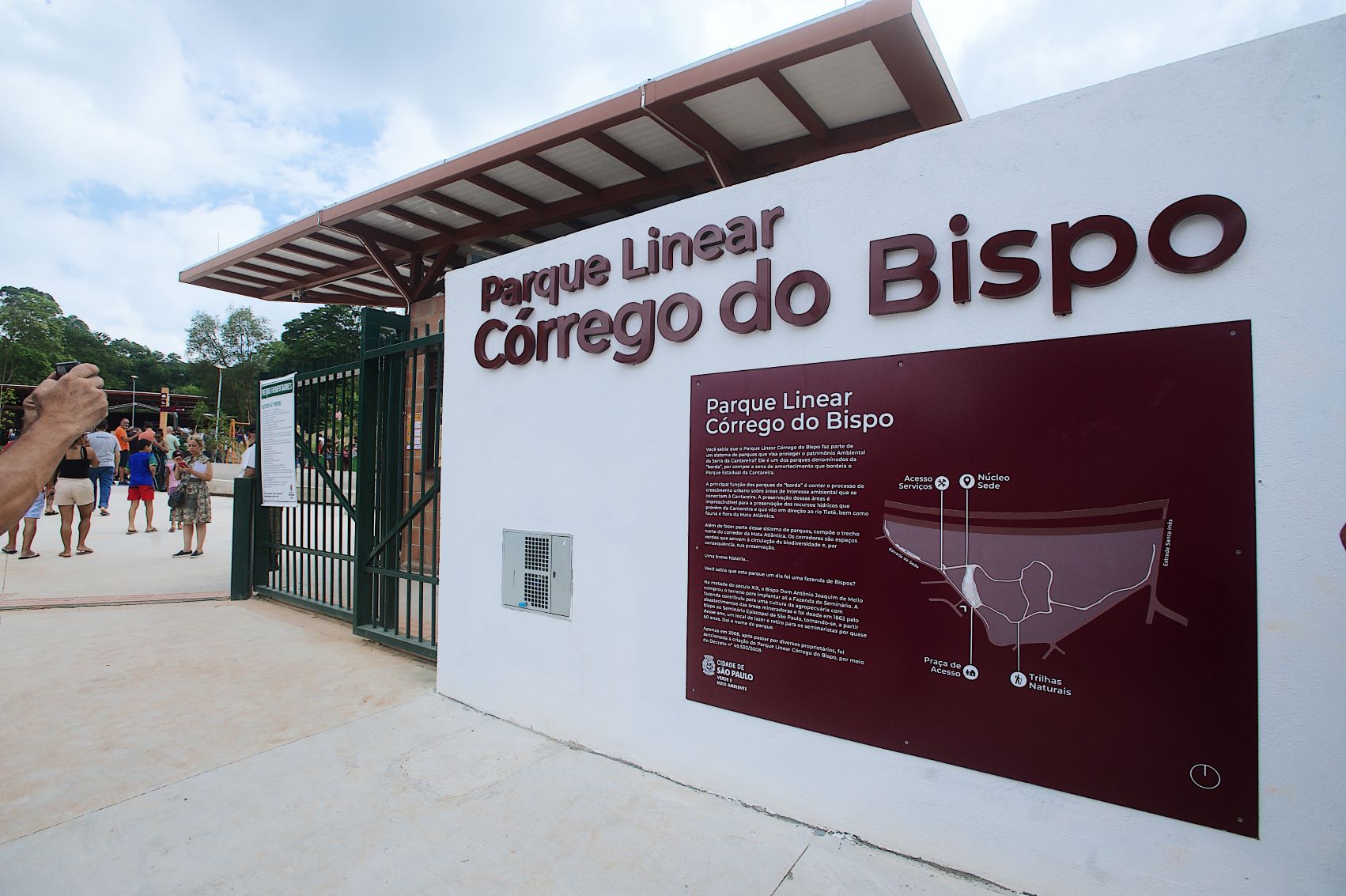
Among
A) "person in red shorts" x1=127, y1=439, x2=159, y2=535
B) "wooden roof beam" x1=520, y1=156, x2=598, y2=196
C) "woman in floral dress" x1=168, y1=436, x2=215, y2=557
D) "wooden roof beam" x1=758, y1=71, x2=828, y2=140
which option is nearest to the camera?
"wooden roof beam" x1=758, y1=71, x2=828, y2=140

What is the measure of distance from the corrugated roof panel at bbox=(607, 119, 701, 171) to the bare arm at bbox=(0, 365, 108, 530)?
3985 mm

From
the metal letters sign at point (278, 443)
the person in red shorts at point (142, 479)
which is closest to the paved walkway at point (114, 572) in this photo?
the person in red shorts at point (142, 479)

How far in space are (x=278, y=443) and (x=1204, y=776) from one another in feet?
24.5

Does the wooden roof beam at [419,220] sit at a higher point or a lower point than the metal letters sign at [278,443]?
higher

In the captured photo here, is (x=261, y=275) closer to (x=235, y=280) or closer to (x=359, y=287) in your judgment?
(x=235, y=280)

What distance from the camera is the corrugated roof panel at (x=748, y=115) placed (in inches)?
192

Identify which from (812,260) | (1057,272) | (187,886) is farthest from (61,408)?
(1057,272)

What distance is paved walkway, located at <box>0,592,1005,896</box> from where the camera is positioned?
2.63 m

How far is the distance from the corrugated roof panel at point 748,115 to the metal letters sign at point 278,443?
186 inches

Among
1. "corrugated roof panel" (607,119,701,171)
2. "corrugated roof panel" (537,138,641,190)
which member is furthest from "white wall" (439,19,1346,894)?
"corrugated roof panel" (537,138,641,190)

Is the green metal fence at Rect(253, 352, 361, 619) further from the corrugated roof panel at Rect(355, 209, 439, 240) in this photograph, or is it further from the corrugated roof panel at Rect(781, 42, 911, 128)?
the corrugated roof panel at Rect(781, 42, 911, 128)

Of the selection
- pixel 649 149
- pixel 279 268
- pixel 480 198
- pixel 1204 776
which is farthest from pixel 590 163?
pixel 1204 776

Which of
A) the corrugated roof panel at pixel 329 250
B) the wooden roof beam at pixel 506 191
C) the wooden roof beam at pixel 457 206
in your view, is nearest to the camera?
the wooden roof beam at pixel 506 191

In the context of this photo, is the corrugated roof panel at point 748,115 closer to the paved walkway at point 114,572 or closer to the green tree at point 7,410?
the paved walkway at point 114,572
